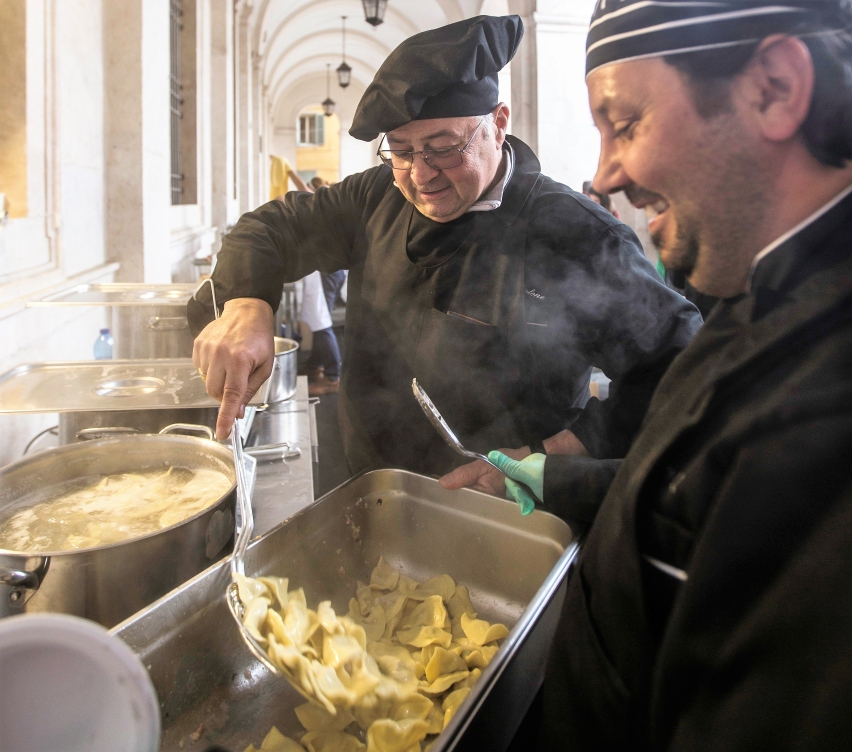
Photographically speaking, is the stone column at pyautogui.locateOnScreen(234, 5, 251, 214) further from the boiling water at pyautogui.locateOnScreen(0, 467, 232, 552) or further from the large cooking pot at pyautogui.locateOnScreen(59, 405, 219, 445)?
the boiling water at pyautogui.locateOnScreen(0, 467, 232, 552)

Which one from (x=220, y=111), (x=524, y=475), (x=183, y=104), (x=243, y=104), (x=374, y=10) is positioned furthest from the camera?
(x=243, y=104)

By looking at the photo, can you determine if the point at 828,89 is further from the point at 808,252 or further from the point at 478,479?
the point at 478,479

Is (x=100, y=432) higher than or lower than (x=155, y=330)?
lower

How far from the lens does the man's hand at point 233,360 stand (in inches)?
46.7

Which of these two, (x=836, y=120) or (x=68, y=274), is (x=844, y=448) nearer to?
(x=836, y=120)

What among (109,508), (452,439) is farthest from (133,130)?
(452,439)

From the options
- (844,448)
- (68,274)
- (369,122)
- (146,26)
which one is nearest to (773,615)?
(844,448)

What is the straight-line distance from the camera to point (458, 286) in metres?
1.54

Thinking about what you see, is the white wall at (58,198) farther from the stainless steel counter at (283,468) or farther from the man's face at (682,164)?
the man's face at (682,164)

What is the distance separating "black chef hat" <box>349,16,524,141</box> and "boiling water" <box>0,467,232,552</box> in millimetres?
850

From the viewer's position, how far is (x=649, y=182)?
67 cm

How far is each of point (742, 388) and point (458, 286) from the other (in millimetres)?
983

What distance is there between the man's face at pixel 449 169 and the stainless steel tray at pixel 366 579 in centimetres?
65

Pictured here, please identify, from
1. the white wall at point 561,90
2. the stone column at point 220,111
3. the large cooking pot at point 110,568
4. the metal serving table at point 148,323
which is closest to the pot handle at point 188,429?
the large cooking pot at point 110,568
